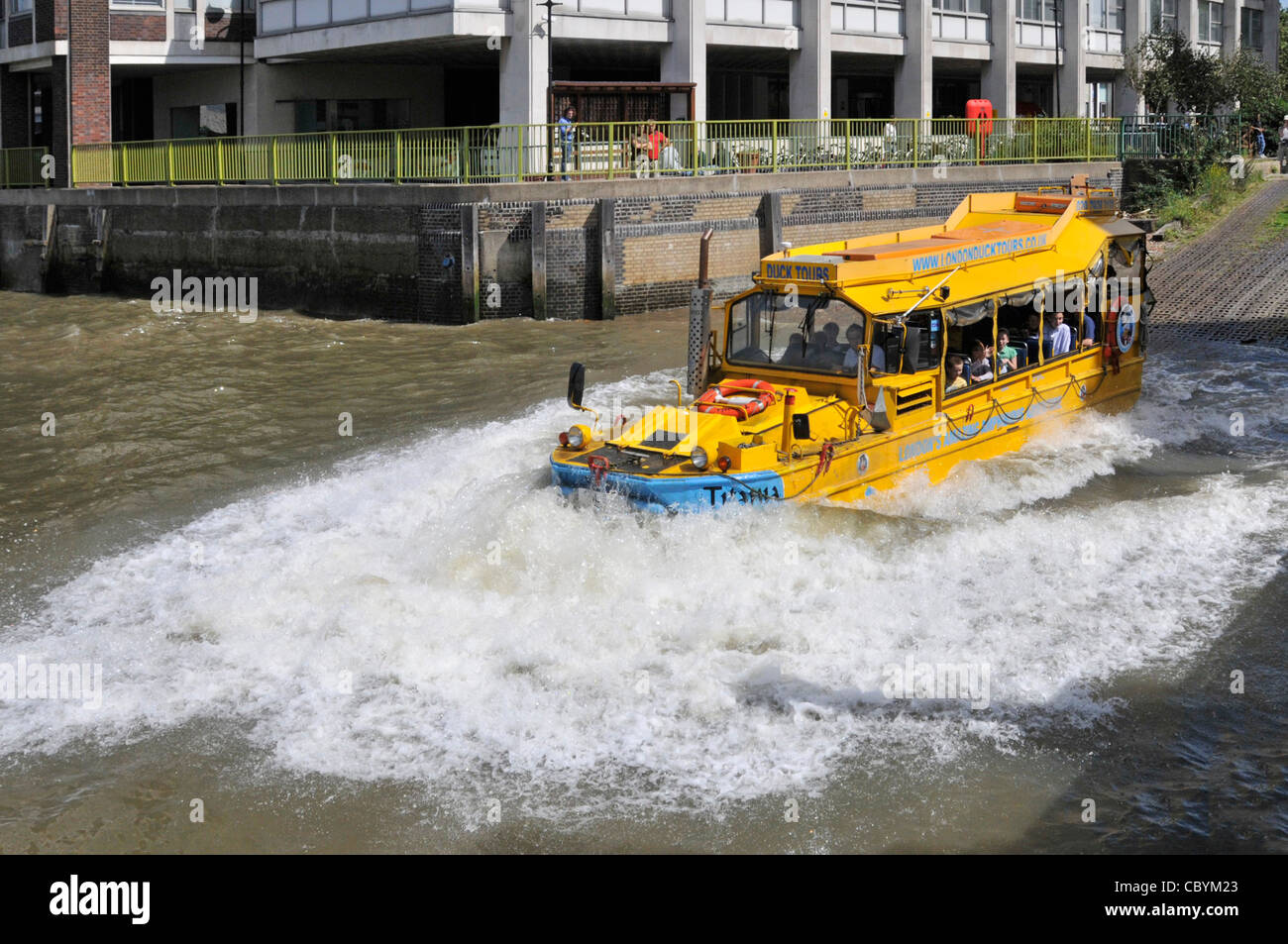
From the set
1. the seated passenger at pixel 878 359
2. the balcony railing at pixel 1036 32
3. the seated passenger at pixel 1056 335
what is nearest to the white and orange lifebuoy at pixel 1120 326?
the seated passenger at pixel 1056 335

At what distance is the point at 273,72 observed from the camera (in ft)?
125

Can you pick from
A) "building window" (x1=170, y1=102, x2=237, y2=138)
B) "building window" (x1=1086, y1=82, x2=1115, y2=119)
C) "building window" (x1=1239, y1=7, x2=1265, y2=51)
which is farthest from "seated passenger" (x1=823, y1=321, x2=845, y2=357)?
"building window" (x1=1239, y1=7, x2=1265, y2=51)

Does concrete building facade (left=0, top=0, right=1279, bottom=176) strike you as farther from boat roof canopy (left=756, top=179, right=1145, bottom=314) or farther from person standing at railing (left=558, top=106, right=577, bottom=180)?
boat roof canopy (left=756, top=179, right=1145, bottom=314)

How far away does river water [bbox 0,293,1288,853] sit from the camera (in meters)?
8.49

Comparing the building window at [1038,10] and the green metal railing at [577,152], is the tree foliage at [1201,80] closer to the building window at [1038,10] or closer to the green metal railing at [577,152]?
the green metal railing at [577,152]

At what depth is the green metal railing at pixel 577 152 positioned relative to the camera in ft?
90.3

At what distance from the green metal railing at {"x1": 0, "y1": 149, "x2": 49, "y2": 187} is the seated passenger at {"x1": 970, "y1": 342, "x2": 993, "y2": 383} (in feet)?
92.7

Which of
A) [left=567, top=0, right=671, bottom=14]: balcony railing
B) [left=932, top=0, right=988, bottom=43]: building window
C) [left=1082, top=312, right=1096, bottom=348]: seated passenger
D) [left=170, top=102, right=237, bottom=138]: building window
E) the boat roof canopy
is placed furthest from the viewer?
[left=932, top=0, right=988, bottom=43]: building window

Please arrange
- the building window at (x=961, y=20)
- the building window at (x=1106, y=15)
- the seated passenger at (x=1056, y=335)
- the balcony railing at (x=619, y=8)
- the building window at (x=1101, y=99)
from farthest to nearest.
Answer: the building window at (x=1101, y=99) < the building window at (x=1106, y=15) < the building window at (x=961, y=20) < the balcony railing at (x=619, y=8) < the seated passenger at (x=1056, y=335)

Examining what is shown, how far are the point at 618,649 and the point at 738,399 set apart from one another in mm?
3452

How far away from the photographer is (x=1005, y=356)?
51.2 feet

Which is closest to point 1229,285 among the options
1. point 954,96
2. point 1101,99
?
point 954,96

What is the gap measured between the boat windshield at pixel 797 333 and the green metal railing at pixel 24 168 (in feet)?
89.5

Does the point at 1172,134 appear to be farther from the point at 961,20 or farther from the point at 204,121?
the point at 204,121
